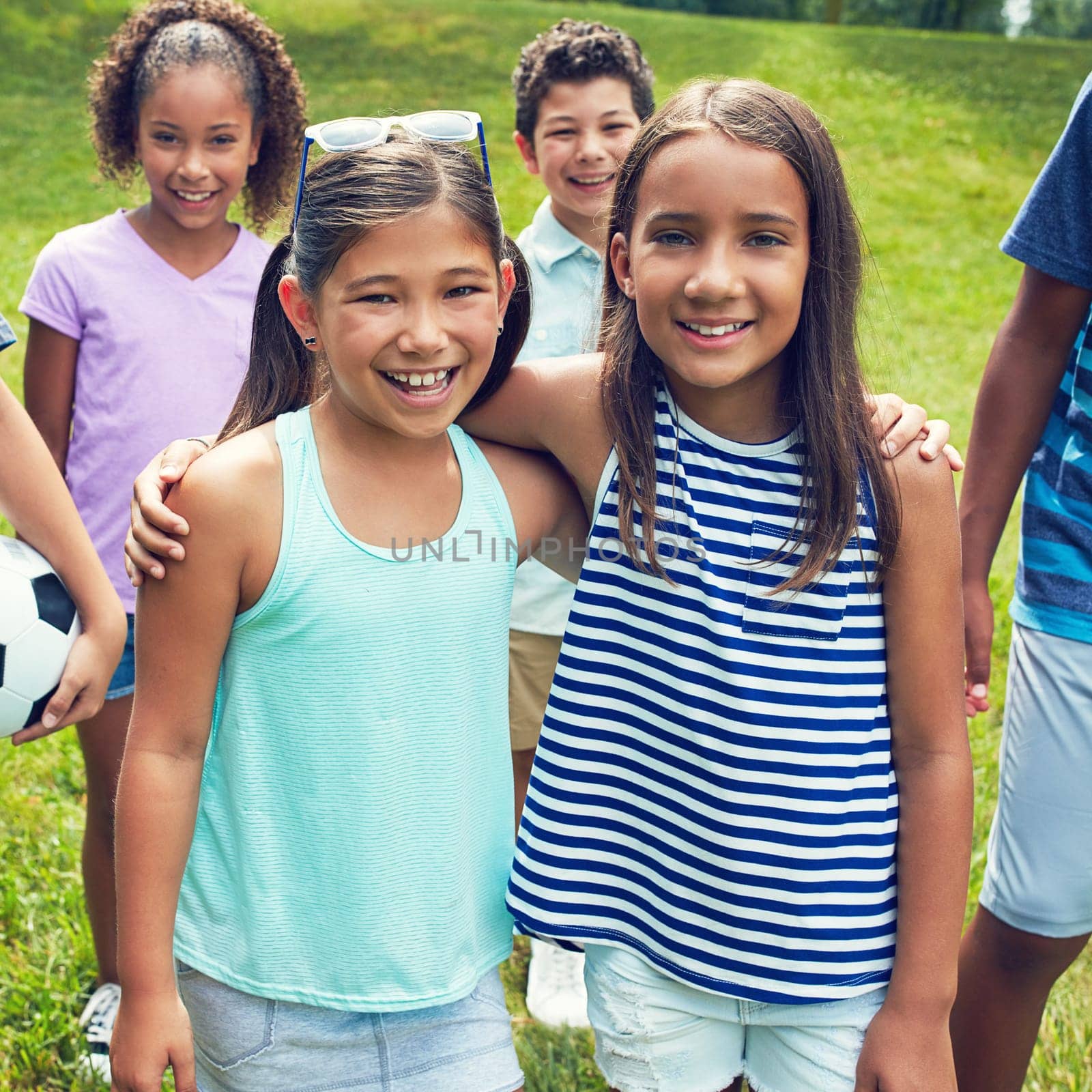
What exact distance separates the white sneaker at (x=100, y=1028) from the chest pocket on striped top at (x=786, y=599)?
70.6 inches

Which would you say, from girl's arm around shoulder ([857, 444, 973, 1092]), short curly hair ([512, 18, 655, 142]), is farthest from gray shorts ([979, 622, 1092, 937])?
short curly hair ([512, 18, 655, 142])

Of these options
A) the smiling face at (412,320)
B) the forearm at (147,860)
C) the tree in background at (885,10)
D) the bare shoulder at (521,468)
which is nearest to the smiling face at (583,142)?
the bare shoulder at (521,468)

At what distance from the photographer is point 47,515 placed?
219cm

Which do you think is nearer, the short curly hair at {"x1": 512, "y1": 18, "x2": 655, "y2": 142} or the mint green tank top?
the mint green tank top

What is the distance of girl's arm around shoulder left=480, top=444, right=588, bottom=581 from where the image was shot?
2031mm

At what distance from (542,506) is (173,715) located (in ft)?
2.12

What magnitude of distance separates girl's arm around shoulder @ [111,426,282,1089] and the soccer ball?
0.32 meters

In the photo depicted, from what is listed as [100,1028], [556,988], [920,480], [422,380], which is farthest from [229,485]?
[556,988]

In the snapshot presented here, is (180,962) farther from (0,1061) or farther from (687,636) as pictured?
(0,1061)

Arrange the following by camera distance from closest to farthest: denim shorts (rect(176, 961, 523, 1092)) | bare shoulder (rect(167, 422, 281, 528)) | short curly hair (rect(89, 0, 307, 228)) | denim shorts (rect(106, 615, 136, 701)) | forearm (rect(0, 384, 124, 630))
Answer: bare shoulder (rect(167, 422, 281, 528)), denim shorts (rect(176, 961, 523, 1092)), forearm (rect(0, 384, 124, 630)), denim shorts (rect(106, 615, 136, 701)), short curly hair (rect(89, 0, 307, 228))

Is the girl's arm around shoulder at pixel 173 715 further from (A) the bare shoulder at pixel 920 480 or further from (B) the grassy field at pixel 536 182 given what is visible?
(B) the grassy field at pixel 536 182

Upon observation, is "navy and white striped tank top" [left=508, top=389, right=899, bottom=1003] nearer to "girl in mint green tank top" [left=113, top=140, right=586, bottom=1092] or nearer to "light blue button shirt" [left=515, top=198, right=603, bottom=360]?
"girl in mint green tank top" [left=113, top=140, right=586, bottom=1092]

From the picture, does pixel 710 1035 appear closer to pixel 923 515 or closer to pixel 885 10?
pixel 923 515

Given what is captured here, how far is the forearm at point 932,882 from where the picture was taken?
1.87m
